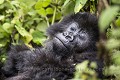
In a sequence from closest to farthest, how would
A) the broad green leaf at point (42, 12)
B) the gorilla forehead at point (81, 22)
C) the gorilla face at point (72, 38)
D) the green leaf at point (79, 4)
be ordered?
1. the gorilla face at point (72, 38)
2. the gorilla forehead at point (81, 22)
3. the green leaf at point (79, 4)
4. the broad green leaf at point (42, 12)

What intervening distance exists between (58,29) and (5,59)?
2.36 feet

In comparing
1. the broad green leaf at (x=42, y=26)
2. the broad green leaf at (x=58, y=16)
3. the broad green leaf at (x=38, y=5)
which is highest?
the broad green leaf at (x=38, y=5)

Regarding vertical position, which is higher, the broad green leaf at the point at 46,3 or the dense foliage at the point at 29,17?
the broad green leaf at the point at 46,3

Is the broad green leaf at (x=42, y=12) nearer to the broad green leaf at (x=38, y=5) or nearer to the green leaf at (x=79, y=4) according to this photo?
the broad green leaf at (x=38, y=5)

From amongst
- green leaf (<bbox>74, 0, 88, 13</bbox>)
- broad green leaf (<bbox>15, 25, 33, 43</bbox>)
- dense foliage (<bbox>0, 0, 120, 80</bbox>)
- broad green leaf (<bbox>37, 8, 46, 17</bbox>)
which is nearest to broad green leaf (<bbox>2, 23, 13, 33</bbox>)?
dense foliage (<bbox>0, 0, 120, 80</bbox>)

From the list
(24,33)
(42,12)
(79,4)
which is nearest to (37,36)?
(24,33)

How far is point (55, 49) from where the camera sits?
2.61m

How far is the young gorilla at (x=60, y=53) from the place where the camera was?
7.59ft

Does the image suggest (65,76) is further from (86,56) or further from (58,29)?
(58,29)

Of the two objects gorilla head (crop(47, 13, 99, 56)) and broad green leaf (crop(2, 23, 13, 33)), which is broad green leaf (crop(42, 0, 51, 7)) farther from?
gorilla head (crop(47, 13, 99, 56))

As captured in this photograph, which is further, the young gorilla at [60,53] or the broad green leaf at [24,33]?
the broad green leaf at [24,33]

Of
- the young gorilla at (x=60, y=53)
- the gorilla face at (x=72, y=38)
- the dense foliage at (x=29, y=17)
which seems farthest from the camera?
the dense foliage at (x=29, y=17)

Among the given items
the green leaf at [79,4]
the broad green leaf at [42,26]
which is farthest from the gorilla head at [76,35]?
the broad green leaf at [42,26]

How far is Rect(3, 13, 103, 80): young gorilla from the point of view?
7.59ft
